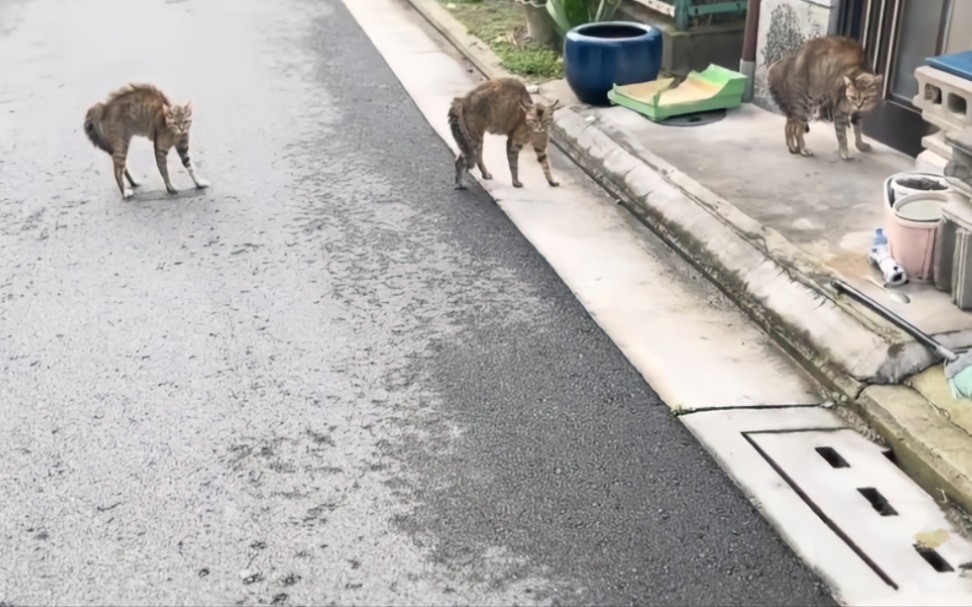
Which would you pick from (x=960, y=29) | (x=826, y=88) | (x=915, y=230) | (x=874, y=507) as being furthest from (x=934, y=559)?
(x=960, y=29)

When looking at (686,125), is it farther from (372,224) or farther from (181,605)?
(181,605)

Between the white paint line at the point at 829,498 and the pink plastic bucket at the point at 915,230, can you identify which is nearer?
the white paint line at the point at 829,498

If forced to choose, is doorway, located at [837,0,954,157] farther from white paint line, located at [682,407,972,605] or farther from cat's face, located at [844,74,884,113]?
white paint line, located at [682,407,972,605]

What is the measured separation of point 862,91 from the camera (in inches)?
251

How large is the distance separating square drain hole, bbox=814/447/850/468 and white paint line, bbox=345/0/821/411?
365 mm

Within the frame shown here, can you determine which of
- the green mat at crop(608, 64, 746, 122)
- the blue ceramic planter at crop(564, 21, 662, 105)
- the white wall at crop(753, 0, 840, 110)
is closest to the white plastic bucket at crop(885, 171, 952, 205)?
the white wall at crop(753, 0, 840, 110)

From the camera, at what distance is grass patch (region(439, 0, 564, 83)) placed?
9805 millimetres

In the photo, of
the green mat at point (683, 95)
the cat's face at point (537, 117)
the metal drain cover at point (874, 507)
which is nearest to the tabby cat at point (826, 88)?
the green mat at point (683, 95)

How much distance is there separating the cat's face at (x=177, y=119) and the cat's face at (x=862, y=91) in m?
4.19

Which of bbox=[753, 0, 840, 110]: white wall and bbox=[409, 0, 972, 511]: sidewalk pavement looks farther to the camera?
bbox=[753, 0, 840, 110]: white wall

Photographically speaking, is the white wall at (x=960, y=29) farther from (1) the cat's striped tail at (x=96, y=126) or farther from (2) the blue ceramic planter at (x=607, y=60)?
(1) the cat's striped tail at (x=96, y=126)

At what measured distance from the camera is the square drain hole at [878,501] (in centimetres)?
366

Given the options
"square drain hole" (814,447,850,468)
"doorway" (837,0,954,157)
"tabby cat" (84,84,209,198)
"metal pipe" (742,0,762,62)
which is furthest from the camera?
"metal pipe" (742,0,762,62)

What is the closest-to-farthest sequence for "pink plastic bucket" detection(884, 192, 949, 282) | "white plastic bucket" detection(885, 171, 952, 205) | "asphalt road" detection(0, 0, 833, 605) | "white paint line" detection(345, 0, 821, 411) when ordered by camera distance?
"asphalt road" detection(0, 0, 833, 605) → "white paint line" detection(345, 0, 821, 411) → "pink plastic bucket" detection(884, 192, 949, 282) → "white plastic bucket" detection(885, 171, 952, 205)
